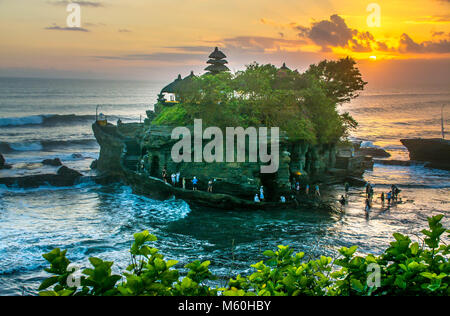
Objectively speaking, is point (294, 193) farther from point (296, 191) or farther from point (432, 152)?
point (432, 152)

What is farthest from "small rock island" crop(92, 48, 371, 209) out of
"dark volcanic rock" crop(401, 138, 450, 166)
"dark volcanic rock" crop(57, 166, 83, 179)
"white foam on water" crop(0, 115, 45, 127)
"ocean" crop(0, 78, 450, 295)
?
"white foam on water" crop(0, 115, 45, 127)

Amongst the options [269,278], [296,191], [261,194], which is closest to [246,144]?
[261,194]

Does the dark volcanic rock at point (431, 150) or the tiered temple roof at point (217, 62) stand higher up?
the tiered temple roof at point (217, 62)

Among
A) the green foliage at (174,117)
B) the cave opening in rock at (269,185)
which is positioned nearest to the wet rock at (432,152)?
the cave opening in rock at (269,185)

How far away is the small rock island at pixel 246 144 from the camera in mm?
27594

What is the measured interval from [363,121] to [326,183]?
233 feet

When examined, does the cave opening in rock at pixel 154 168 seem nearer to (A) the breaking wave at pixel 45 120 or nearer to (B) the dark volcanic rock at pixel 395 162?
(B) the dark volcanic rock at pixel 395 162

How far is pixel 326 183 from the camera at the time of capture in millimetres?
34250

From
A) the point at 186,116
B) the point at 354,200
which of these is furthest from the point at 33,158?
the point at 354,200

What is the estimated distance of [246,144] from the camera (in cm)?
2792

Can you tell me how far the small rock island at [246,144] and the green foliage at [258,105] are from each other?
0.07 m
